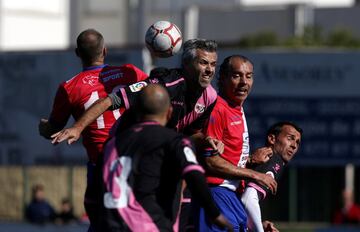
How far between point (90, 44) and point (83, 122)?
1032 millimetres

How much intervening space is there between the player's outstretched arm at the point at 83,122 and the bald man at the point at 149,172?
611 mm

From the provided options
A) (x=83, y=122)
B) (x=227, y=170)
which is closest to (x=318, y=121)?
(x=227, y=170)

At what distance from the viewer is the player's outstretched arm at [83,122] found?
8844 mm

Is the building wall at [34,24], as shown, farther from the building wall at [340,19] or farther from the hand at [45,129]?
the hand at [45,129]

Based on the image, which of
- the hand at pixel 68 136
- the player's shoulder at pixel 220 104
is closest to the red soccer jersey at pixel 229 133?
the player's shoulder at pixel 220 104

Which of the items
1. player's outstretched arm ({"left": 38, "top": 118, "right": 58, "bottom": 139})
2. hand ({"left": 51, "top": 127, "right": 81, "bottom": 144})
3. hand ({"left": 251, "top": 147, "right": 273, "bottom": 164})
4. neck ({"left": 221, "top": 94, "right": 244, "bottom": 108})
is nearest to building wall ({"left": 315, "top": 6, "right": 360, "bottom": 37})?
hand ({"left": 251, "top": 147, "right": 273, "bottom": 164})

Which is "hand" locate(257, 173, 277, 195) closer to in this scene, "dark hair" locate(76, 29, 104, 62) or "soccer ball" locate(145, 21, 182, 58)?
"soccer ball" locate(145, 21, 182, 58)

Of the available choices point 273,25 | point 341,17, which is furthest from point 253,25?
point 341,17

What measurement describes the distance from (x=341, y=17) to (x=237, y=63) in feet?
93.4

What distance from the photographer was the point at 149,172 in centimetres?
815

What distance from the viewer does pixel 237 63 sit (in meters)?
9.92

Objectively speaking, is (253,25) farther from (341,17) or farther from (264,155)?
(264,155)

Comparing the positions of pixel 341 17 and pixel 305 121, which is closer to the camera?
pixel 305 121

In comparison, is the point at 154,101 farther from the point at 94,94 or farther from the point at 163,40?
the point at 94,94
